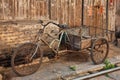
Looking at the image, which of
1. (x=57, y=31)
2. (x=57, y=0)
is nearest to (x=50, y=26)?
(x=57, y=31)

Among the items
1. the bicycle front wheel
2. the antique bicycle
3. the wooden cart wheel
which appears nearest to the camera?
the bicycle front wheel

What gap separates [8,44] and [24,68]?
89 cm

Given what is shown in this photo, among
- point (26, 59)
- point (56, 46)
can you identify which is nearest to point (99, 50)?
point (56, 46)

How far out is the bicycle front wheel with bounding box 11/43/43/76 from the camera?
6.74m

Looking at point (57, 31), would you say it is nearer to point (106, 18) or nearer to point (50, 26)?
point (50, 26)

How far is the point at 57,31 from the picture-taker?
847 cm

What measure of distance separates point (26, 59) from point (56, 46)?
1307mm

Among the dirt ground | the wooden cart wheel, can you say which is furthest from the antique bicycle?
the dirt ground

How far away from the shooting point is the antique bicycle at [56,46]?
6977mm

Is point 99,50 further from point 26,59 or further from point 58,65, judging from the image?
point 26,59

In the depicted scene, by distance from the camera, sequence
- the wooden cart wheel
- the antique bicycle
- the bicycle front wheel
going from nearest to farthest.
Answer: the bicycle front wheel < the antique bicycle < the wooden cart wheel

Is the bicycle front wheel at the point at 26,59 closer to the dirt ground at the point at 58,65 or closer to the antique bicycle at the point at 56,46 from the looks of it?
the antique bicycle at the point at 56,46

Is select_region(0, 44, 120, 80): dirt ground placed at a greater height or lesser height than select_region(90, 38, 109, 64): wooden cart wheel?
Result: lesser

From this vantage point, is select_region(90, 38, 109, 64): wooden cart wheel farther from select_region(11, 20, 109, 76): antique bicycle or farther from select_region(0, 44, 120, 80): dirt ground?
select_region(0, 44, 120, 80): dirt ground
